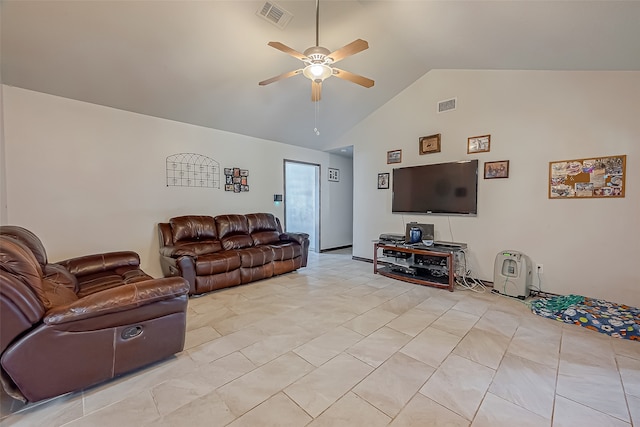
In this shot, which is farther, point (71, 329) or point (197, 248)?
point (197, 248)

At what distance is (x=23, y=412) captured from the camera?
1.52 metres

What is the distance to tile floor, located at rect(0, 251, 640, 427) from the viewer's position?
150cm

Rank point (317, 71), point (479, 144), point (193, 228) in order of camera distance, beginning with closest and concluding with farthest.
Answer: point (317, 71) → point (479, 144) → point (193, 228)

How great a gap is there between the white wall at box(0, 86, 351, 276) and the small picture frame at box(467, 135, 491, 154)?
402 cm

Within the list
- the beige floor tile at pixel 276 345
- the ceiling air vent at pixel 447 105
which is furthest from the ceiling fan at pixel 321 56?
the beige floor tile at pixel 276 345

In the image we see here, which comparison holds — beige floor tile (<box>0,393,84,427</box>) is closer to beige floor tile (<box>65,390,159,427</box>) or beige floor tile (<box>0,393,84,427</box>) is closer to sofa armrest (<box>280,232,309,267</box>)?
beige floor tile (<box>65,390,159,427</box>)

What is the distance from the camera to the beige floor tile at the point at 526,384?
1590mm

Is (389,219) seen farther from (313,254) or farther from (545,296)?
(545,296)

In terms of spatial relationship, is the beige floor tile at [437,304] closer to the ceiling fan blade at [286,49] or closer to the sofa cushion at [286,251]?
the sofa cushion at [286,251]

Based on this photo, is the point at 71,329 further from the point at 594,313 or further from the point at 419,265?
the point at 594,313

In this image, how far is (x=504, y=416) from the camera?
59.1 inches

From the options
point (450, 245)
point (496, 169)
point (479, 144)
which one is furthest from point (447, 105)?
point (450, 245)

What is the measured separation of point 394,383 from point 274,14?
11.7ft

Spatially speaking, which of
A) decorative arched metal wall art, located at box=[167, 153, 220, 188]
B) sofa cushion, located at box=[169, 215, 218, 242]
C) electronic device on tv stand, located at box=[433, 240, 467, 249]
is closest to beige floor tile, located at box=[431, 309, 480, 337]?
electronic device on tv stand, located at box=[433, 240, 467, 249]
